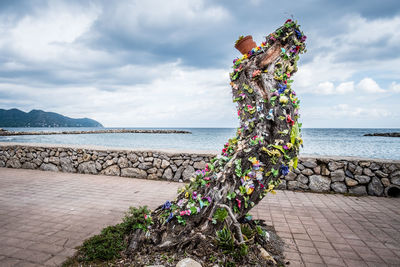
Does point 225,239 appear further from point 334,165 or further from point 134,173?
point 134,173

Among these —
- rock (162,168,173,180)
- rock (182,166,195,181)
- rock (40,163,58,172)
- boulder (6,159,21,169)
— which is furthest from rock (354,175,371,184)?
boulder (6,159,21,169)

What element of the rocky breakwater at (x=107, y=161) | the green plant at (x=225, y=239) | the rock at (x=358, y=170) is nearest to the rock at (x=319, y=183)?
the rock at (x=358, y=170)

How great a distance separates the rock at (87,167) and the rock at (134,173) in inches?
40.1

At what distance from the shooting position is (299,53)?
241 centimetres

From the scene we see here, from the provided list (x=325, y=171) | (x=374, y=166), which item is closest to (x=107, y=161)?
(x=325, y=171)

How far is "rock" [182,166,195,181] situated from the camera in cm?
601

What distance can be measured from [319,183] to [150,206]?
12.9ft

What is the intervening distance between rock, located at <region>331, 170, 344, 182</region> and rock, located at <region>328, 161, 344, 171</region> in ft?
0.31

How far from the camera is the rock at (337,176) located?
16.7 ft

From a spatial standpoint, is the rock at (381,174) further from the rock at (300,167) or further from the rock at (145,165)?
the rock at (145,165)

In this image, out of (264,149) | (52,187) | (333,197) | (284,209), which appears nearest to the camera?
(264,149)

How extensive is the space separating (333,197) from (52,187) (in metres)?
6.58

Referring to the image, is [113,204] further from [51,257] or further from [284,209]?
[284,209]

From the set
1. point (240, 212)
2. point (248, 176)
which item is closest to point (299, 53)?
point (248, 176)
